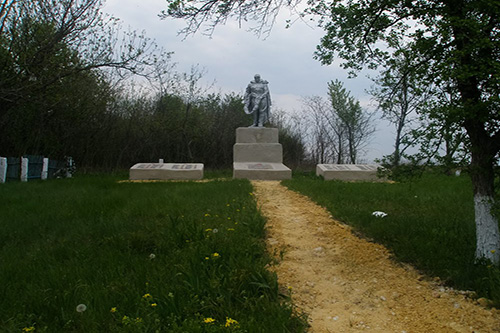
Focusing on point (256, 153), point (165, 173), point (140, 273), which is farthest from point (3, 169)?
point (140, 273)

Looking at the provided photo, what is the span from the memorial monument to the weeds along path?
8932 millimetres

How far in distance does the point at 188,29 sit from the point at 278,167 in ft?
29.8

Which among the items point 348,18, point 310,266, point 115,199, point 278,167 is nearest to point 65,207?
point 115,199

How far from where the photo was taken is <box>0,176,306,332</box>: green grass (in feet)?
9.58

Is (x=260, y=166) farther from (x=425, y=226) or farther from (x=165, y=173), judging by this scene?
(x=425, y=226)

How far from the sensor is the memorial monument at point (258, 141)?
49.2 feet

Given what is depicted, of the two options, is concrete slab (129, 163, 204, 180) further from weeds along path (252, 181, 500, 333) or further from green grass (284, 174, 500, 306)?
weeds along path (252, 181, 500, 333)

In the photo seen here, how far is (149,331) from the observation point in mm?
2717

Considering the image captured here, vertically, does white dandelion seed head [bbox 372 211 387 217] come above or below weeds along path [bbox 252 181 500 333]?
above

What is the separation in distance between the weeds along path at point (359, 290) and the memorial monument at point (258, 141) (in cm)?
A: 893

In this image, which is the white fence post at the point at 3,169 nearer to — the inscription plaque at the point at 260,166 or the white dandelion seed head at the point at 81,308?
the inscription plaque at the point at 260,166

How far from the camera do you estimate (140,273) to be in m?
3.74

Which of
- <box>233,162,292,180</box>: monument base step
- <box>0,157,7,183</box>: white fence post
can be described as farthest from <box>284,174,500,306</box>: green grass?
<box>0,157,7,183</box>: white fence post

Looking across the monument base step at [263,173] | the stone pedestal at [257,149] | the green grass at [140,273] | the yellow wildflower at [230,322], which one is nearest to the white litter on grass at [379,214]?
the green grass at [140,273]
